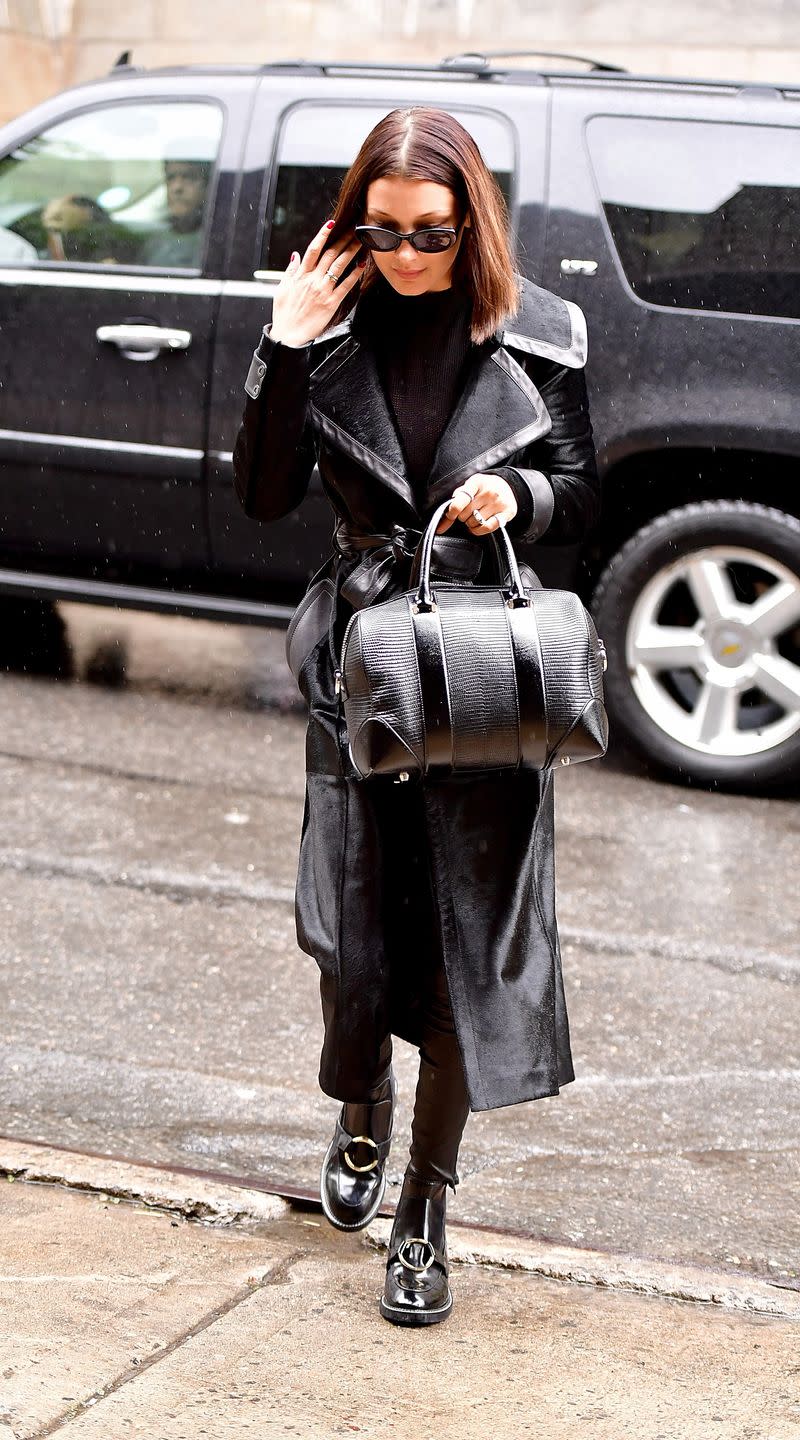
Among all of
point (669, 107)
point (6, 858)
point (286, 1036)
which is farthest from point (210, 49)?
point (286, 1036)

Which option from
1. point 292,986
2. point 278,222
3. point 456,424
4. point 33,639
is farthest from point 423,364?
point 33,639

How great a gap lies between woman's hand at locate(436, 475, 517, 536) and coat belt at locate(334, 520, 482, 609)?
98mm

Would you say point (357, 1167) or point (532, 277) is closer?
point (357, 1167)

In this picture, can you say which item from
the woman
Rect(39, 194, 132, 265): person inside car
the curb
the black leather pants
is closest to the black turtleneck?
the woman

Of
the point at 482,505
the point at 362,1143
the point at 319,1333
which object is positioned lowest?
the point at 319,1333

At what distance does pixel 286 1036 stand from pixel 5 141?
3610 mm

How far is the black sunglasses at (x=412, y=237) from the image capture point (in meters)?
2.48

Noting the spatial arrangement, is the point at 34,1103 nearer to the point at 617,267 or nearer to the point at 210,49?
the point at 617,267

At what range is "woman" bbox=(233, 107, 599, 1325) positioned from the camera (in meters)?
2.54

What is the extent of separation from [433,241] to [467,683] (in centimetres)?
64

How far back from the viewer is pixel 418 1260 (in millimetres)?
2693

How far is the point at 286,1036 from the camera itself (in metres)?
3.79

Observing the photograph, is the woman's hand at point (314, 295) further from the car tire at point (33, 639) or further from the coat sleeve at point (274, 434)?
the car tire at point (33, 639)

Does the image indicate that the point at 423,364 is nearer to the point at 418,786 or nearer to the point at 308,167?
the point at 418,786
